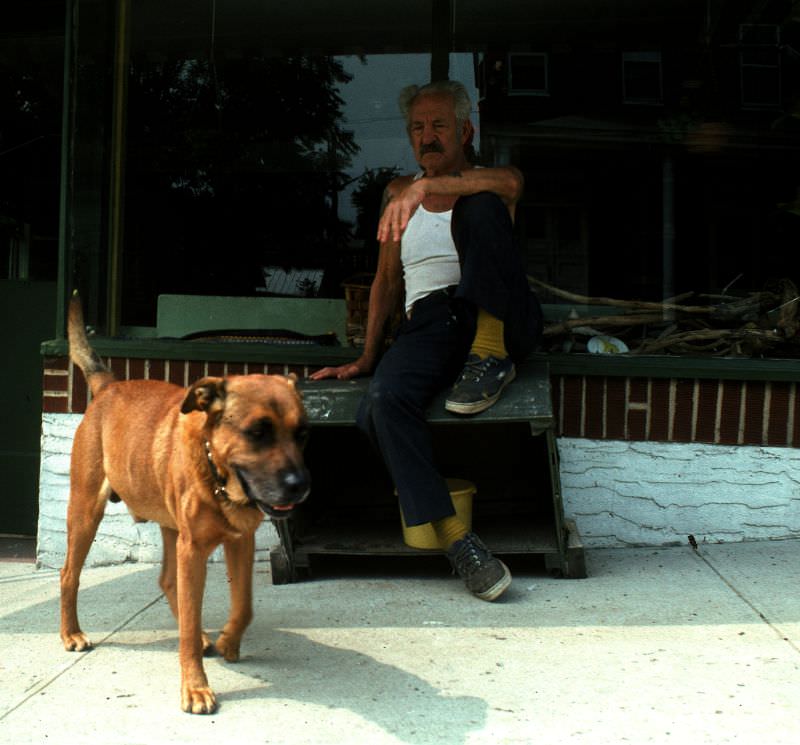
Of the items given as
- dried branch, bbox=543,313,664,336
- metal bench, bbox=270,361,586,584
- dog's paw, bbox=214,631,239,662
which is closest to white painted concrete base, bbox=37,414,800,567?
metal bench, bbox=270,361,586,584

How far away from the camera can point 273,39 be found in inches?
222

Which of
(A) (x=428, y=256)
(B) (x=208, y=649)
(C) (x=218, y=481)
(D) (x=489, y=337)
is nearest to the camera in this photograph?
(C) (x=218, y=481)

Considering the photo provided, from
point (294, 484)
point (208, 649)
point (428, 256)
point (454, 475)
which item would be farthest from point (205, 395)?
point (454, 475)

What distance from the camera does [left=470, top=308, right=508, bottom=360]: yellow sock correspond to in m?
4.29

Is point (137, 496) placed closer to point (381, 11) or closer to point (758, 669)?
point (758, 669)

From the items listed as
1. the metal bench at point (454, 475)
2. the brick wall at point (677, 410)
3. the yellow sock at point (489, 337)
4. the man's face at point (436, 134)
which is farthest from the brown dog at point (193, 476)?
the brick wall at point (677, 410)

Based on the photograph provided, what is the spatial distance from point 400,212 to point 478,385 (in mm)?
792

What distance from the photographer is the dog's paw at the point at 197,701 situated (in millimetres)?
3123

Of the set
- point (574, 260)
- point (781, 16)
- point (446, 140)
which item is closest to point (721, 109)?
point (781, 16)

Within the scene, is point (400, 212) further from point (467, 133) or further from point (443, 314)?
point (467, 133)

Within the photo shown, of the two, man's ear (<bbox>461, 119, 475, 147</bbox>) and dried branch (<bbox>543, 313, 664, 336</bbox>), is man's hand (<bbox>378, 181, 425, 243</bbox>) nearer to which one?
man's ear (<bbox>461, 119, 475, 147</bbox>)

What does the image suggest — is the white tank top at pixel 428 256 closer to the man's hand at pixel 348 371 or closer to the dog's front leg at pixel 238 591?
the man's hand at pixel 348 371

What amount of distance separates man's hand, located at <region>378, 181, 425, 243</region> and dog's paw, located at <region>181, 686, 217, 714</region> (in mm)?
1947

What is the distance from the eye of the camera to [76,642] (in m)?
3.76
